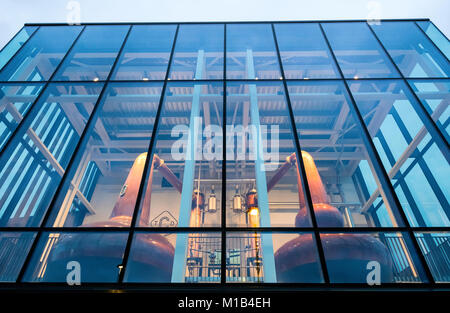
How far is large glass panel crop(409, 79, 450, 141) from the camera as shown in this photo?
21.4ft

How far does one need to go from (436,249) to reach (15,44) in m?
12.6

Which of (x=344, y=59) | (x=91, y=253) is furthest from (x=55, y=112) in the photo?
(x=344, y=59)

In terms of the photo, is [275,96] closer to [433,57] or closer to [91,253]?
[433,57]

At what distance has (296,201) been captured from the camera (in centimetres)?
1617

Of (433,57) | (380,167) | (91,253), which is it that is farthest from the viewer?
(433,57)

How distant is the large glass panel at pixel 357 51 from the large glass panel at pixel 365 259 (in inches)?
181

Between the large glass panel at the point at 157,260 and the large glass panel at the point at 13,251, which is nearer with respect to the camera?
the large glass panel at the point at 13,251

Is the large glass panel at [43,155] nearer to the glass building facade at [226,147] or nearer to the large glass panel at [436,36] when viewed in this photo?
the glass building facade at [226,147]

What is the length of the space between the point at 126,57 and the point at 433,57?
9.49m

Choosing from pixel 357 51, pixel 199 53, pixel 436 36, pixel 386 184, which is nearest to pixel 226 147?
A: pixel 386 184

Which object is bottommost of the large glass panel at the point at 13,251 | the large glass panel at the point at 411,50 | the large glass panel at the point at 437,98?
the large glass panel at the point at 13,251

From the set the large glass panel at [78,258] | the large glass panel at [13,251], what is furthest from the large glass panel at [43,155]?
the large glass panel at [78,258]

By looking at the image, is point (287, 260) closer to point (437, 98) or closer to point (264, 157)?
point (437, 98)

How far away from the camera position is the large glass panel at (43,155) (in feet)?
28.9
